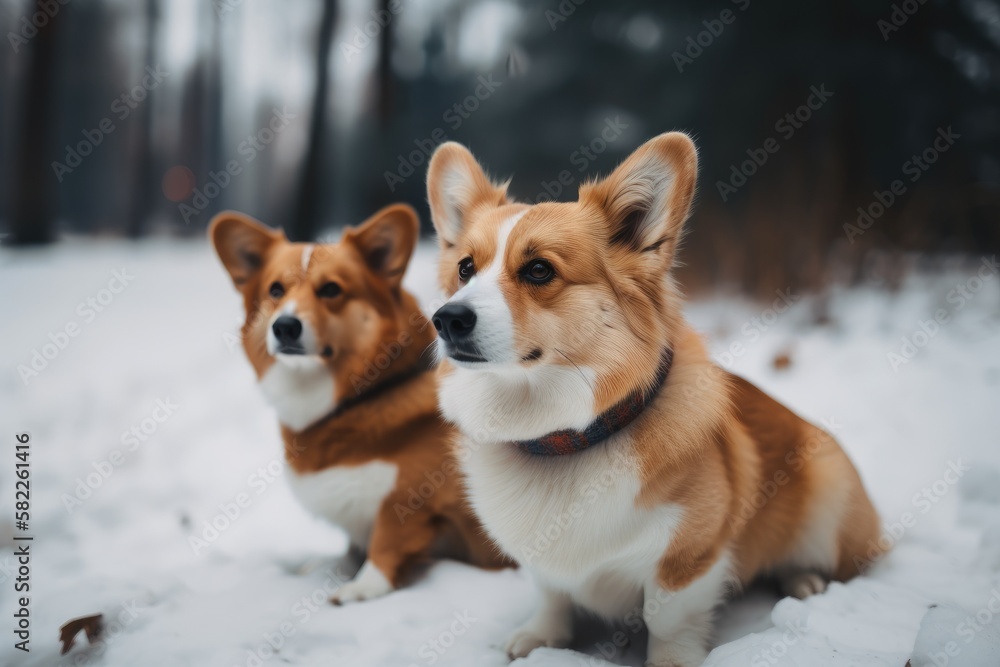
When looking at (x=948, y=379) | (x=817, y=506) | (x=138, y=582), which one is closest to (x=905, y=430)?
(x=948, y=379)

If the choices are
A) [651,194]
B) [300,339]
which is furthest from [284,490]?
[651,194]

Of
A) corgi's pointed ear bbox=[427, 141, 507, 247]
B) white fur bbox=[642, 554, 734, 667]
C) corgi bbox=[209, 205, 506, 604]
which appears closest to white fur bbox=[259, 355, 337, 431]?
corgi bbox=[209, 205, 506, 604]

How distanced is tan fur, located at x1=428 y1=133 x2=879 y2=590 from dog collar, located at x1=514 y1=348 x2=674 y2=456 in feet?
0.10

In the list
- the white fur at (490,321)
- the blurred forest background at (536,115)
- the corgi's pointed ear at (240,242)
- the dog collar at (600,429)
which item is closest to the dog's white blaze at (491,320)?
the white fur at (490,321)

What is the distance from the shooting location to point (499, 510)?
1716mm

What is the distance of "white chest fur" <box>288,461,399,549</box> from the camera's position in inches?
86.8

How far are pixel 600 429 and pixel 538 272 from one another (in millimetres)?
414

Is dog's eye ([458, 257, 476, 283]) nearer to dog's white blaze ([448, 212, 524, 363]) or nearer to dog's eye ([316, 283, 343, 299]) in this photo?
dog's white blaze ([448, 212, 524, 363])

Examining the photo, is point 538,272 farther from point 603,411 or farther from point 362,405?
point 362,405

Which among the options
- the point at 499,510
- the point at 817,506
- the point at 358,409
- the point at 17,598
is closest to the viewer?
the point at 499,510

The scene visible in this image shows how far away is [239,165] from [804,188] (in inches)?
143

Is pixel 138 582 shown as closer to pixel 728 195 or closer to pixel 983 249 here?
pixel 728 195

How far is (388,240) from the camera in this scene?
2.35 meters

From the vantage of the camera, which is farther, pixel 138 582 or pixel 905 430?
pixel 905 430
